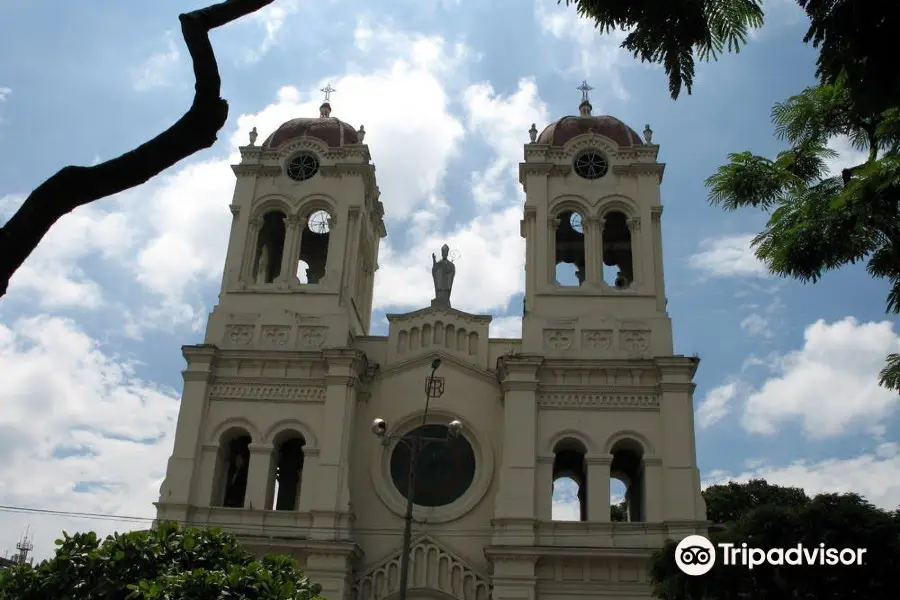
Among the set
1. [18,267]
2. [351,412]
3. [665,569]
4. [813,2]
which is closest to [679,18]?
[813,2]

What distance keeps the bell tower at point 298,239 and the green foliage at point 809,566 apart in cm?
1365

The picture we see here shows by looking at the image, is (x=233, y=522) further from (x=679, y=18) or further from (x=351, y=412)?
(x=679, y=18)

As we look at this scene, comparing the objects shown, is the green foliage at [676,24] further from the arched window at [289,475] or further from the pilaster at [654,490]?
the arched window at [289,475]

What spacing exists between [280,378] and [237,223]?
5.89 metres

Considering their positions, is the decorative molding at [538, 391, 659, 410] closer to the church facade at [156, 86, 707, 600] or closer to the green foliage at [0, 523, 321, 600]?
the church facade at [156, 86, 707, 600]

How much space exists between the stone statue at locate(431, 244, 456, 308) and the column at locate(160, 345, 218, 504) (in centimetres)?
712

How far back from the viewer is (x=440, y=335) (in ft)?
92.0

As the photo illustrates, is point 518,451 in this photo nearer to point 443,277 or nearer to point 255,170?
point 443,277

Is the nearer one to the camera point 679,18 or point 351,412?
point 679,18

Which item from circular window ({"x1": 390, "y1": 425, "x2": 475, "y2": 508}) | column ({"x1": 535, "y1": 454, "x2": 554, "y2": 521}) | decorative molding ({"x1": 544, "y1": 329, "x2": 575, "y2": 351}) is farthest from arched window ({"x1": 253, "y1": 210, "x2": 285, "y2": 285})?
column ({"x1": 535, "y1": 454, "x2": 554, "y2": 521})

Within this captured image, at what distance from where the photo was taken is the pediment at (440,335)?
27875mm

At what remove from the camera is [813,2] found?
7750 mm

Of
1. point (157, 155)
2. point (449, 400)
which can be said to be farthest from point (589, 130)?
point (157, 155)

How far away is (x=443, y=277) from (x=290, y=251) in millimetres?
4986
